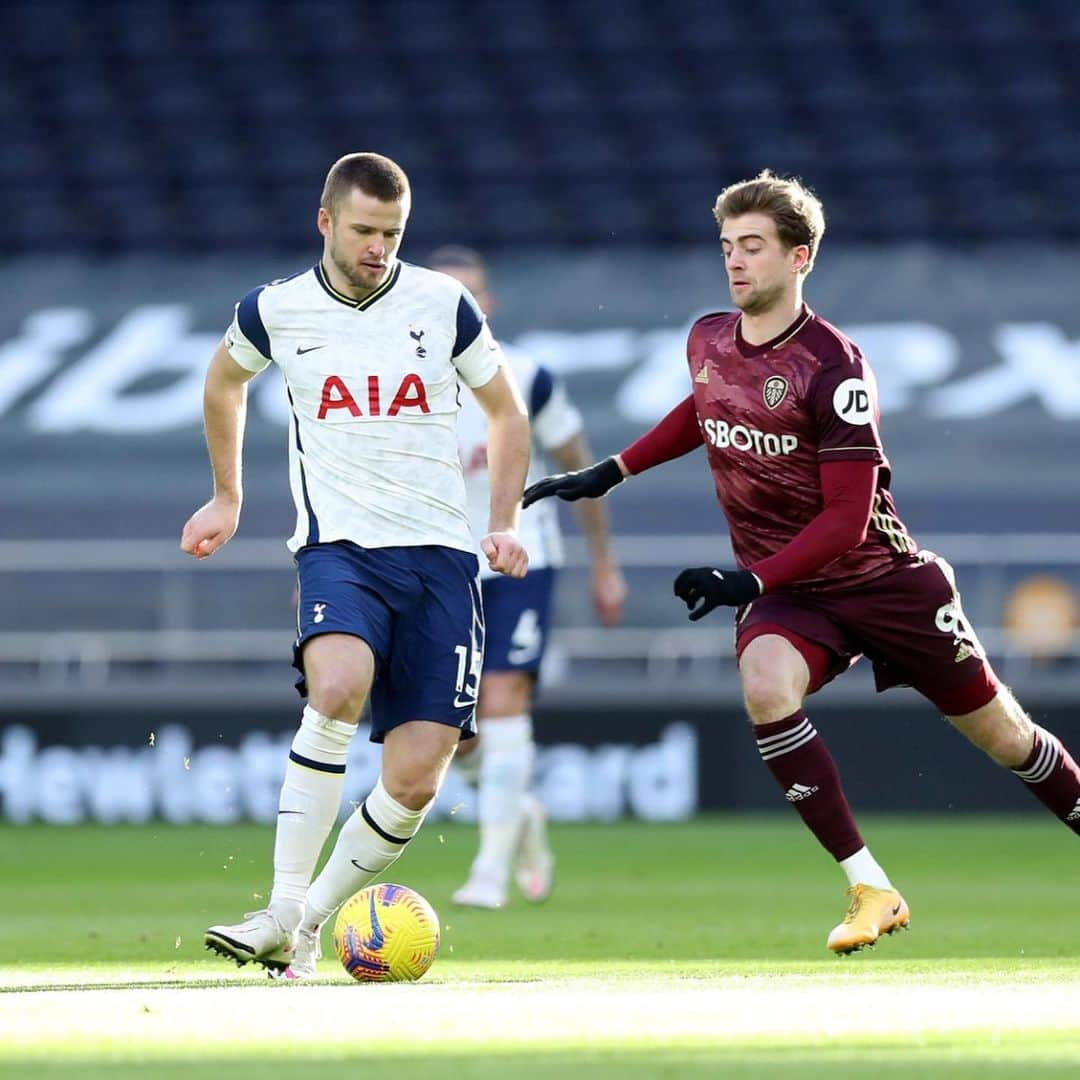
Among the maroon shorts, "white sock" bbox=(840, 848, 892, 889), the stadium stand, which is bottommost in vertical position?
"white sock" bbox=(840, 848, 892, 889)

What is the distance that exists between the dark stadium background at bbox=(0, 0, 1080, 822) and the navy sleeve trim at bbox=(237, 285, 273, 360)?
19.9ft

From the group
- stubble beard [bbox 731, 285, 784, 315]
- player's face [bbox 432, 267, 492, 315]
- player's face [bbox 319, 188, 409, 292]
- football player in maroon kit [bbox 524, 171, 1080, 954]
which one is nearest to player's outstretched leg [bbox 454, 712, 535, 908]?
player's face [bbox 432, 267, 492, 315]

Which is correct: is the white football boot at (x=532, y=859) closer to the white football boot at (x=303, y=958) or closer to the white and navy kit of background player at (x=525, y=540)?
the white and navy kit of background player at (x=525, y=540)

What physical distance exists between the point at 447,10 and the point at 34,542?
6.53 meters

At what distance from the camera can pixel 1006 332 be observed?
1472 cm

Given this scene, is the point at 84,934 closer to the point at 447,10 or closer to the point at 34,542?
the point at 34,542

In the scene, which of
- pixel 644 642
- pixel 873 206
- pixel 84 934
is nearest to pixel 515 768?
pixel 84 934

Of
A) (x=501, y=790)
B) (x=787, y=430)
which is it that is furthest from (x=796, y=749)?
(x=501, y=790)

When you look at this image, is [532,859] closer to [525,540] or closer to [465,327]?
[525,540]

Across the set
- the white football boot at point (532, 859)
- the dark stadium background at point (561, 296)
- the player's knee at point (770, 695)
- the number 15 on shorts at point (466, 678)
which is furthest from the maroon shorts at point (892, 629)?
the dark stadium background at point (561, 296)

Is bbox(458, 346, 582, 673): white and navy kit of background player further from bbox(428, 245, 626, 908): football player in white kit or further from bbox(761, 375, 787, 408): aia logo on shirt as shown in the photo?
bbox(761, 375, 787, 408): aia logo on shirt

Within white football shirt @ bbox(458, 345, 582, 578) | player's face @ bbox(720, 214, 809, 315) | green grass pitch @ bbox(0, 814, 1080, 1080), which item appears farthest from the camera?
white football shirt @ bbox(458, 345, 582, 578)

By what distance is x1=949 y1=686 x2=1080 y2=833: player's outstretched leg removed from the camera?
654cm

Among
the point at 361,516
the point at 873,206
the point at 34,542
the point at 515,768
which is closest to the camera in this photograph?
the point at 361,516
